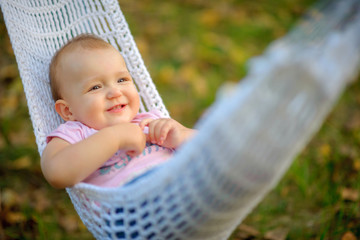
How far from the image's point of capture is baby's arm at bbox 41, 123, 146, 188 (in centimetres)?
95

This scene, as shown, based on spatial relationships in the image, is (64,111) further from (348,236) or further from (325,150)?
(325,150)

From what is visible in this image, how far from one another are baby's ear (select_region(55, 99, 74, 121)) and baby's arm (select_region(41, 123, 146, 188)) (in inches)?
7.7

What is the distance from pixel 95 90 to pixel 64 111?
0.46ft

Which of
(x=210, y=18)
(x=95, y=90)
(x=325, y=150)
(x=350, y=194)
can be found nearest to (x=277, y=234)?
(x=350, y=194)

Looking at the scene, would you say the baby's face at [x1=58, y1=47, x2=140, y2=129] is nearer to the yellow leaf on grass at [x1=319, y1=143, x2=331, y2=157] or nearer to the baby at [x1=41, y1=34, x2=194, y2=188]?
the baby at [x1=41, y1=34, x2=194, y2=188]

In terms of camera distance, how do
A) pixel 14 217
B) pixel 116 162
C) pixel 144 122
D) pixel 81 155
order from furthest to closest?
1. pixel 14 217
2. pixel 144 122
3. pixel 116 162
4. pixel 81 155

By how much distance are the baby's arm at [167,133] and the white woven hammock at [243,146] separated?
0.29 m

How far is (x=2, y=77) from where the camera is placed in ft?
8.32

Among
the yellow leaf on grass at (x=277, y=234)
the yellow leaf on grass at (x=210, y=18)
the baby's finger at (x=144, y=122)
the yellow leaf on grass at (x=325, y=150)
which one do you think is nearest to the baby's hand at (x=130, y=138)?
the baby's finger at (x=144, y=122)

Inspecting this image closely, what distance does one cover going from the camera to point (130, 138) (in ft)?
3.41

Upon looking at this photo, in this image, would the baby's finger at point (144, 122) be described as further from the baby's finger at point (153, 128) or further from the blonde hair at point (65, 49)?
the blonde hair at point (65, 49)

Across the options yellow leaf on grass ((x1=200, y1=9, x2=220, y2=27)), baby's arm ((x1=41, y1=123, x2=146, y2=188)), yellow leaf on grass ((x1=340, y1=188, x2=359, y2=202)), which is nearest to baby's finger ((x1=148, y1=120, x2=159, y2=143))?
baby's arm ((x1=41, y1=123, x2=146, y2=188))

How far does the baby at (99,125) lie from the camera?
0.98 meters

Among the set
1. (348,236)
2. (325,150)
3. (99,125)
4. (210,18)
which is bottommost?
(348,236)
